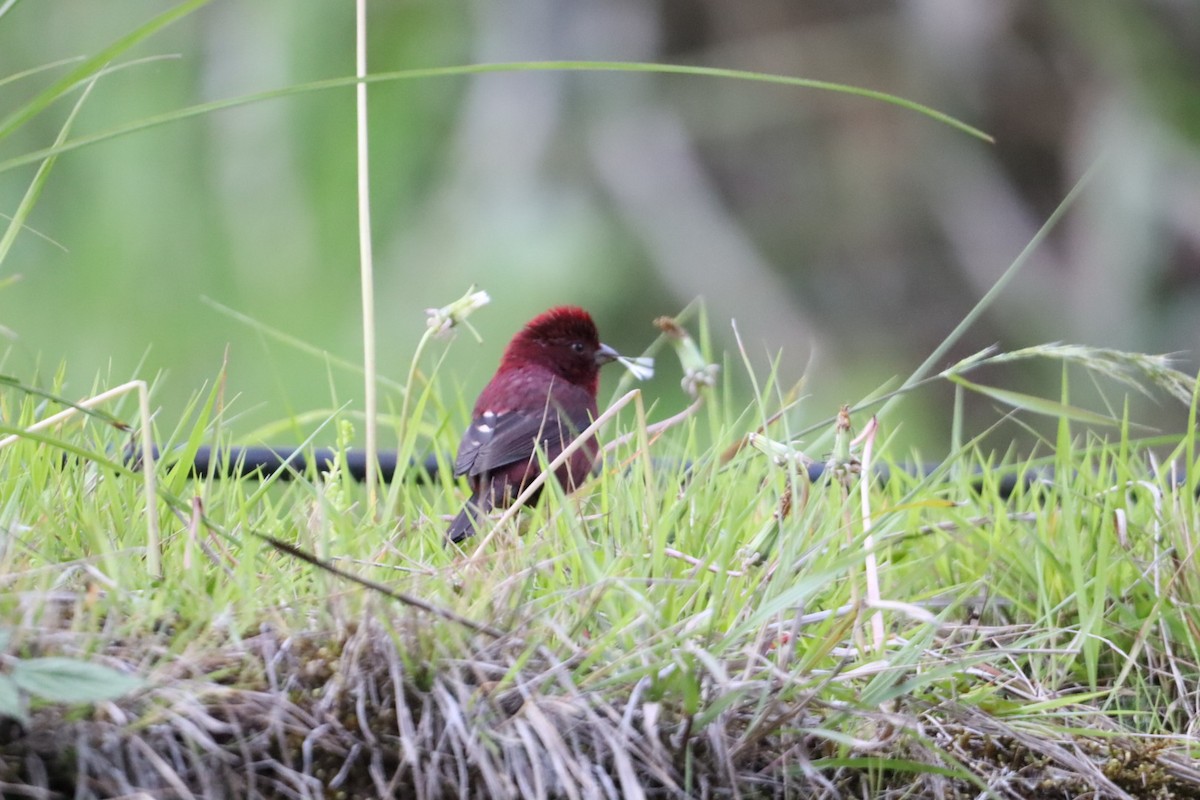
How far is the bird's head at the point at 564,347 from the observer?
268 cm

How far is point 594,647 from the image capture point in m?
1.09

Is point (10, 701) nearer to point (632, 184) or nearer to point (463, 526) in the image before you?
point (463, 526)

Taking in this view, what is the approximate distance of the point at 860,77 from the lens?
232 inches

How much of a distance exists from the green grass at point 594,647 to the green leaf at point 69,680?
0.01m

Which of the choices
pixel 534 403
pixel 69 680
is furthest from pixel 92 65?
pixel 534 403

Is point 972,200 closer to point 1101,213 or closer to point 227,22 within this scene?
point 1101,213

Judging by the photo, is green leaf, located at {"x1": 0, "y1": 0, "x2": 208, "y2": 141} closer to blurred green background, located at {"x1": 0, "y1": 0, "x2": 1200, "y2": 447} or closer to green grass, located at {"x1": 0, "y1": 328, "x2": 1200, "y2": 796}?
green grass, located at {"x1": 0, "y1": 328, "x2": 1200, "y2": 796}

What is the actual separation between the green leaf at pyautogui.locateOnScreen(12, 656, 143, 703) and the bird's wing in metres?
1.01

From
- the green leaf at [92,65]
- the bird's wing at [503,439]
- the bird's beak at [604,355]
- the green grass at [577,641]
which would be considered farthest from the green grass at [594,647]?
the bird's beak at [604,355]

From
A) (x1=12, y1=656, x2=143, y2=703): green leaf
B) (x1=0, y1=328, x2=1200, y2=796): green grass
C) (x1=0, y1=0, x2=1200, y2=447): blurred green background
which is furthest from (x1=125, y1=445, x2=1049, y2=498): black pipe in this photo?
(x1=0, y1=0, x2=1200, y2=447): blurred green background

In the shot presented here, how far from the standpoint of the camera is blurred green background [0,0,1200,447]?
15.8 feet

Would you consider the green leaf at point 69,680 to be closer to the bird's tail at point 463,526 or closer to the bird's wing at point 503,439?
the bird's tail at point 463,526

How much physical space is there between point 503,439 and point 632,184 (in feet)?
12.1

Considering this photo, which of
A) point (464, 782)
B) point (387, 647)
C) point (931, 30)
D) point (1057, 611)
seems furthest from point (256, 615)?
point (931, 30)
